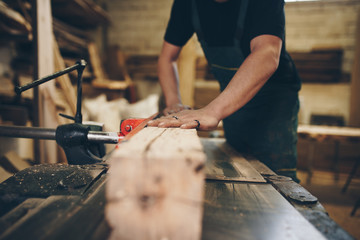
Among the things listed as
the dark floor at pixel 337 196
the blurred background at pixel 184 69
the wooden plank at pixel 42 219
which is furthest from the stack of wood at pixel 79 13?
Result: the dark floor at pixel 337 196

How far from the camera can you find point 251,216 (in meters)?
0.61

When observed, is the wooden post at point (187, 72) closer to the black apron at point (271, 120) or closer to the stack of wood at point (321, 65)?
the stack of wood at point (321, 65)

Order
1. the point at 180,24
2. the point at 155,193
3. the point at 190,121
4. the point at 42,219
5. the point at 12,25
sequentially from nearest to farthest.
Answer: the point at 155,193 < the point at 42,219 < the point at 190,121 < the point at 180,24 < the point at 12,25

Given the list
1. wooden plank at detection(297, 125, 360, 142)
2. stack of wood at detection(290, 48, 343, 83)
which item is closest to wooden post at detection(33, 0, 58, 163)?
wooden plank at detection(297, 125, 360, 142)

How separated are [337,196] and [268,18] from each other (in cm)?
328

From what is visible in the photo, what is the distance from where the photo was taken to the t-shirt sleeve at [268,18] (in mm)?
1088

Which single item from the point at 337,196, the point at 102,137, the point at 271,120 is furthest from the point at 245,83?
the point at 337,196

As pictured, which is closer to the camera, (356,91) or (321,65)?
(356,91)

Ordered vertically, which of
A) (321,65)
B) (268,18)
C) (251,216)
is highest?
(321,65)

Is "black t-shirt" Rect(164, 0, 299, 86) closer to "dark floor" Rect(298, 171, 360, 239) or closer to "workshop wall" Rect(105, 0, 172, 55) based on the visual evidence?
"dark floor" Rect(298, 171, 360, 239)

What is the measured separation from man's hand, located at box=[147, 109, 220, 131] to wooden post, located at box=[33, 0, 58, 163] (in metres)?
1.39

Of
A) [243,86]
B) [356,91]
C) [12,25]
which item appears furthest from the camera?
[356,91]

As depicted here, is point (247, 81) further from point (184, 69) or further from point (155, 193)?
point (184, 69)

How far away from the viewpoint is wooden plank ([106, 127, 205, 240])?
1.37ft
